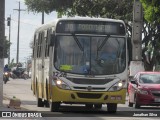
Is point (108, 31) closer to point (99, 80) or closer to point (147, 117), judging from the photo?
point (99, 80)

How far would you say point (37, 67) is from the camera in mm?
26688

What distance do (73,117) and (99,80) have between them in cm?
175

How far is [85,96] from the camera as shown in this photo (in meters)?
22.0

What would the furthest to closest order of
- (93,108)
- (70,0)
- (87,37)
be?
1. (70,0)
2. (93,108)
3. (87,37)

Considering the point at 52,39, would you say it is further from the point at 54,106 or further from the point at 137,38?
the point at 137,38

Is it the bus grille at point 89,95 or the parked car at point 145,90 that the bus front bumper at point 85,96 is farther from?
the parked car at point 145,90

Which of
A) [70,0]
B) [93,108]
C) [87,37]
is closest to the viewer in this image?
[87,37]

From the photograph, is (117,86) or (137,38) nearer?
(117,86)

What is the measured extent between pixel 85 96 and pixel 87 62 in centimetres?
109

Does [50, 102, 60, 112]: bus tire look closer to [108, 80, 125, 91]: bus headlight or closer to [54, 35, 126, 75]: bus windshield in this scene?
[54, 35, 126, 75]: bus windshield

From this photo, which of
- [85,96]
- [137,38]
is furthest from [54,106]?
[137,38]

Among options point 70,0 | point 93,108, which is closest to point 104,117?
point 93,108

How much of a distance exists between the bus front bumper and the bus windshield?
0.65 metres

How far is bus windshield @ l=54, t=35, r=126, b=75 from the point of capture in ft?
72.4
